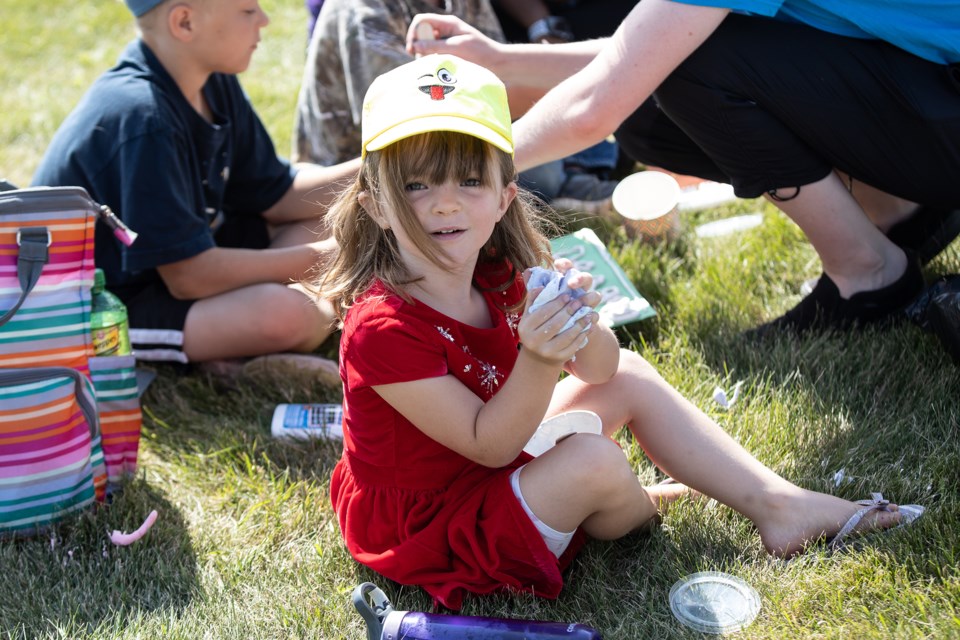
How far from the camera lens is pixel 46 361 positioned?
7.45 ft

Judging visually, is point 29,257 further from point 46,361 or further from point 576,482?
point 576,482

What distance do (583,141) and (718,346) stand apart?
2.31 ft

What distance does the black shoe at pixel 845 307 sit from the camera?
2.62m

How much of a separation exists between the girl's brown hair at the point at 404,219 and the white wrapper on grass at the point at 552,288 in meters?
0.21

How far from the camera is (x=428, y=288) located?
1949mm

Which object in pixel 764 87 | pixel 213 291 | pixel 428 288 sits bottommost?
pixel 213 291

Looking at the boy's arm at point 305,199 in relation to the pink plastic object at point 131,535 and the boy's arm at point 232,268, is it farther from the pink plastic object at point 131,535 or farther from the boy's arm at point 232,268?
Result: the pink plastic object at point 131,535

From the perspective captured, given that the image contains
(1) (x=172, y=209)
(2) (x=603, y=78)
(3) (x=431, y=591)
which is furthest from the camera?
(1) (x=172, y=209)

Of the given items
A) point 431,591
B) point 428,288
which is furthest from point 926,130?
point 431,591

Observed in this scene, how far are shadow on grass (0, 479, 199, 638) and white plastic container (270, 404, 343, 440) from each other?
366 mm

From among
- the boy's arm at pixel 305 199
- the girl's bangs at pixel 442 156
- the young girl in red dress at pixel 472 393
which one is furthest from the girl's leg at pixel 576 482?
the boy's arm at pixel 305 199

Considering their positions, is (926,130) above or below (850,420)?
above

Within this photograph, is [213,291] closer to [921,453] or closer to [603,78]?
[603,78]

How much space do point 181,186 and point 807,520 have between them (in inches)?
69.7
